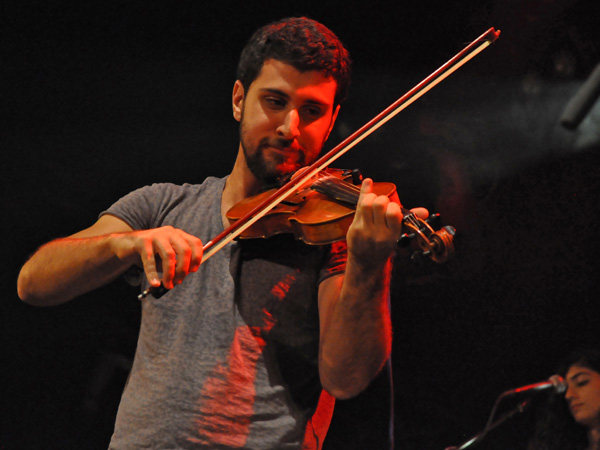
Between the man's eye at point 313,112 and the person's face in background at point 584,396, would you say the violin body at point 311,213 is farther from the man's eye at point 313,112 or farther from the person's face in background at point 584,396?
the person's face in background at point 584,396

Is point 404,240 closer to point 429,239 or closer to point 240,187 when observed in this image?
point 429,239

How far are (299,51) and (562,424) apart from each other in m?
1.65

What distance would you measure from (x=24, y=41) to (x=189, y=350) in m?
1.30

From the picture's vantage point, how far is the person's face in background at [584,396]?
2008 millimetres

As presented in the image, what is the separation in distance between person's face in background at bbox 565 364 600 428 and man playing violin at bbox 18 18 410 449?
3.80 feet

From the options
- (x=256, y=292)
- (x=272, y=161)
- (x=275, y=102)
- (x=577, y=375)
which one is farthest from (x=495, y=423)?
(x=275, y=102)

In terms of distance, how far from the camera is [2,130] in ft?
6.21

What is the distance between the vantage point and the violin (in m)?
1.00

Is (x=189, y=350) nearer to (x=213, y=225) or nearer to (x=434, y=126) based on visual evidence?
(x=213, y=225)

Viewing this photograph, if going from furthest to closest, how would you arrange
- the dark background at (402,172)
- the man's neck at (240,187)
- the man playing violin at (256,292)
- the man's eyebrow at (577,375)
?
the man's eyebrow at (577,375)
the dark background at (402,172)
the man's neck at (240,187)
the man playing violin at (256,292)

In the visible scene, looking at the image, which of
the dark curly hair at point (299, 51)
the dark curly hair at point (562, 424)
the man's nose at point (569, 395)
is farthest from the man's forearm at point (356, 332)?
the man's nose at point (569, 395)

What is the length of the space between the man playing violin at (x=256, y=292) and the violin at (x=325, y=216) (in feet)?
0.16

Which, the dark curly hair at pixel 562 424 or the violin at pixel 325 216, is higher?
the violin at pixel 325 216

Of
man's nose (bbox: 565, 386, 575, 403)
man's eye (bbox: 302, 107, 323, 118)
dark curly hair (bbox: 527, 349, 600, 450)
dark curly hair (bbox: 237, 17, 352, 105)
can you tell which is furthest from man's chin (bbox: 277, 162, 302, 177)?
man's nose (bbox: 565, 386, 575, 403)
